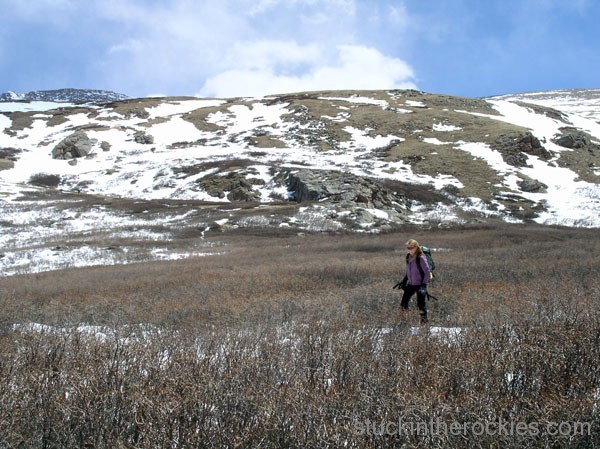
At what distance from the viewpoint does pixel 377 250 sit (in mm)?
22031

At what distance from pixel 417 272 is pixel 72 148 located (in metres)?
71.8

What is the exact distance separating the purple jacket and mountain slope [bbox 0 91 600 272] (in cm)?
2333

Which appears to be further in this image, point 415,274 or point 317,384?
point 415,274

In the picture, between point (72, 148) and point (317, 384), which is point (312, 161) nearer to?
point (72, 148)

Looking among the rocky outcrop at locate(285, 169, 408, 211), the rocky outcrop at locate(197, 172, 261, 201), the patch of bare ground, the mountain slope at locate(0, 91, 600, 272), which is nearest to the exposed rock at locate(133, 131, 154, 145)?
the mountain slope at locate(0, 91, 600, 272)

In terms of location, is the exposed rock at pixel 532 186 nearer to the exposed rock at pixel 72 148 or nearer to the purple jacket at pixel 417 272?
the purple jacket at pixel 417 272

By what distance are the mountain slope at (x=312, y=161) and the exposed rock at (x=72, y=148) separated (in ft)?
0.73

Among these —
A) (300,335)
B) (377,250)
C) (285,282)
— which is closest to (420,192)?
(377,250)

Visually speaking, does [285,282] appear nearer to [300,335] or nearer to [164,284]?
[164,284]

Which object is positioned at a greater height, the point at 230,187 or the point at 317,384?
the point at 230,187

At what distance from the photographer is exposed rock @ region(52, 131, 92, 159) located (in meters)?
66.7

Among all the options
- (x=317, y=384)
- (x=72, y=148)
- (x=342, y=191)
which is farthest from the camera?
(x=72, y=148)

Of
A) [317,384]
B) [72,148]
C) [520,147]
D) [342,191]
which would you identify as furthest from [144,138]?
[317,384]

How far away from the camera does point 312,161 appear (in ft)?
194
